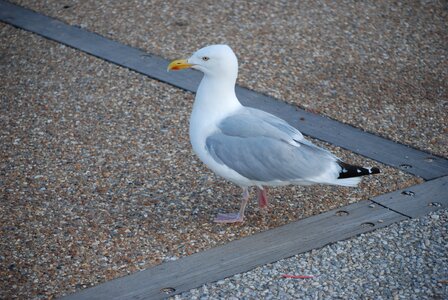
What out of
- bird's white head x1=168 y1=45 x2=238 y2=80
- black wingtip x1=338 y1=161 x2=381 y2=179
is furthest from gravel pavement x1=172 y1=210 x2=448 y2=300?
bird's white head x1=168 y1=45 x2=238 y2=80

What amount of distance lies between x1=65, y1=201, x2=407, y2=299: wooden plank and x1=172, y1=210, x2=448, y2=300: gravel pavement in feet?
0.20

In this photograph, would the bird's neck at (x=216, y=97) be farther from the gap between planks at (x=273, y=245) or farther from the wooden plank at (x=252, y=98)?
the wooden plank at (x=252, y=98)

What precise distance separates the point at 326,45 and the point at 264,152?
2799 mm

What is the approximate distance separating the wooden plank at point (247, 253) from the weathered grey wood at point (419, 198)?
0.26 feet

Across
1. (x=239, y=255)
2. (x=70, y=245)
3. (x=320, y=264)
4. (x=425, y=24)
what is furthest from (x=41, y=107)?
(x=425, y=24)

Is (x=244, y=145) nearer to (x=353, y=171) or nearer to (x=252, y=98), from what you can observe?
(x=353, y=171)

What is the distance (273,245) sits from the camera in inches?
159

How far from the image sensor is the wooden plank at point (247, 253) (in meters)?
3.64

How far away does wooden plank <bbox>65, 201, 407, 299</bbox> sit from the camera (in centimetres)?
364

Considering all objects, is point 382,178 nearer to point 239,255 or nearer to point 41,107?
point 239,255

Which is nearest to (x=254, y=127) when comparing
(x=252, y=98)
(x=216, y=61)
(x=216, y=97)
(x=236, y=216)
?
(x=216, y=97)

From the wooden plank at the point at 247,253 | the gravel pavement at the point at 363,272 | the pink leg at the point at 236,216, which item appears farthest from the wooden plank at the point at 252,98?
the pink leg at the point at 236,216

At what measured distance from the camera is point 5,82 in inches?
230

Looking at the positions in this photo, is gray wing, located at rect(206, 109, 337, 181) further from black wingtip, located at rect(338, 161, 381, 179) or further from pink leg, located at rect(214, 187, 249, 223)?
pink leg, located at rect(214, 187, 249, 223)
